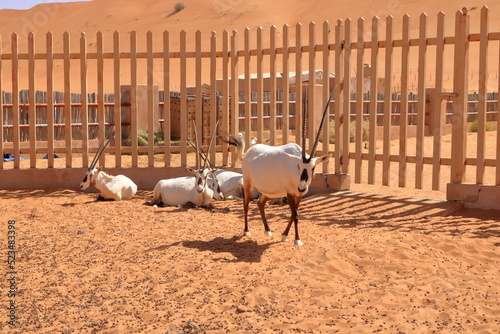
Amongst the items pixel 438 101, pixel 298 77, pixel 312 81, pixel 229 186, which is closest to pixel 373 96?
pixel 438 101

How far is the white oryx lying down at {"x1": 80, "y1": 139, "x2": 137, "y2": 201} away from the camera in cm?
1120

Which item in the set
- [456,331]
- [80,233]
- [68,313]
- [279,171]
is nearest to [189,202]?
[80,233]

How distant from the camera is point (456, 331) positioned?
5.20m

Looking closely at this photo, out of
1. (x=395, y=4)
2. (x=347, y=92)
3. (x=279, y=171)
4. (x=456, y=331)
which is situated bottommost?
(x=456, y=331)

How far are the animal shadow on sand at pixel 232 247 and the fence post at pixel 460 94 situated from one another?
11.5 feet

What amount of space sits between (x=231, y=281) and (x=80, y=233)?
9.62 ft

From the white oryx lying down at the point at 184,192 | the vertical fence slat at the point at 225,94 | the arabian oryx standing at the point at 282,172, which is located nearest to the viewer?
the arabian oryx standing at the point at 282,172

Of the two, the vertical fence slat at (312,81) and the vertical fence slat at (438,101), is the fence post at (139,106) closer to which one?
the vertical fence slat at (312,81)

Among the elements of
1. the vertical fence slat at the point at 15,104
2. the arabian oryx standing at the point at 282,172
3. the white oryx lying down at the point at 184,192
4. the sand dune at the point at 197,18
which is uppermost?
the sand dune at the point at 197,18

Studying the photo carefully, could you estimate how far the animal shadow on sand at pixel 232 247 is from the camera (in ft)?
24.1

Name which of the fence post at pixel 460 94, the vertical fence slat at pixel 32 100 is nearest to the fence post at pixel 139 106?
the vertical fence slat at pixel 32 100

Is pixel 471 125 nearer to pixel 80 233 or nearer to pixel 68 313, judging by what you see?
pixel 80 233

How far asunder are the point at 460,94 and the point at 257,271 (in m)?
4.78

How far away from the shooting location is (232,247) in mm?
7852
